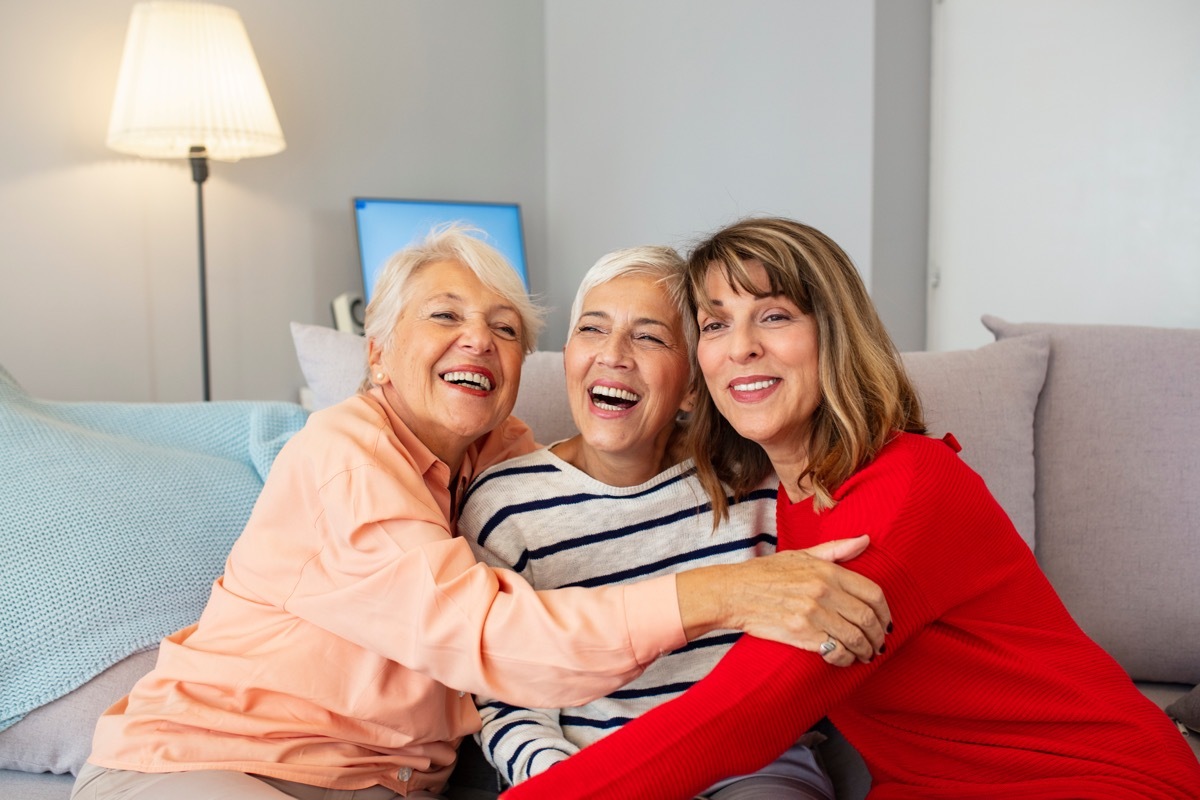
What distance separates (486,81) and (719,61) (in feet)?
3.45

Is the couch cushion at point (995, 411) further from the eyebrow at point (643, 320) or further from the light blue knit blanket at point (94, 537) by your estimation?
the light blue knit blanket at point (94, 537)

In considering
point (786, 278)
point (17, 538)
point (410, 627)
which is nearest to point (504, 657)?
point (410, 627)

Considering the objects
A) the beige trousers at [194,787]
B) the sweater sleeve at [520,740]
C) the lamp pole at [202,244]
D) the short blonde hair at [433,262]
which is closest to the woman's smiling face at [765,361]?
the short blonde hair at [433,262]

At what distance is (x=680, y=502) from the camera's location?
58.8 inches

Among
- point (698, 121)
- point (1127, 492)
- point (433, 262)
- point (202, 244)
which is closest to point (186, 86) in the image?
point (202, 244)

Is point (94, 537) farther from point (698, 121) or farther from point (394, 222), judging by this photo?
point (698, 121)

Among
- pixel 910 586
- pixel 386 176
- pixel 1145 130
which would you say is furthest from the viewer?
pixel 386 176

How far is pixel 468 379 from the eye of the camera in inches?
55.6

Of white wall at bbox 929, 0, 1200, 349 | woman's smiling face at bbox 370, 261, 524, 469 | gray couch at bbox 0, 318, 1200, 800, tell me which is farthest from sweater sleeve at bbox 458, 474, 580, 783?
white wall at bbox 929, 0, 1200, 349

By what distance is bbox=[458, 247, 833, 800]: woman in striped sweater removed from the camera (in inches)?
56.5

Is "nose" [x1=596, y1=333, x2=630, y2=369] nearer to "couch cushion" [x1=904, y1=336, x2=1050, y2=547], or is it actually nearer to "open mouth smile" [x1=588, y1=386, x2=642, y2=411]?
"open mouth smile" [x1=588, y1=386, x2=642, y2=411]

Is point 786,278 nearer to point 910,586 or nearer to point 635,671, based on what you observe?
point 910,586

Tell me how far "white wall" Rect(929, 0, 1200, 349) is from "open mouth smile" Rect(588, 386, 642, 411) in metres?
2.06

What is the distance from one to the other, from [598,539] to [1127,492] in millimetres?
964
